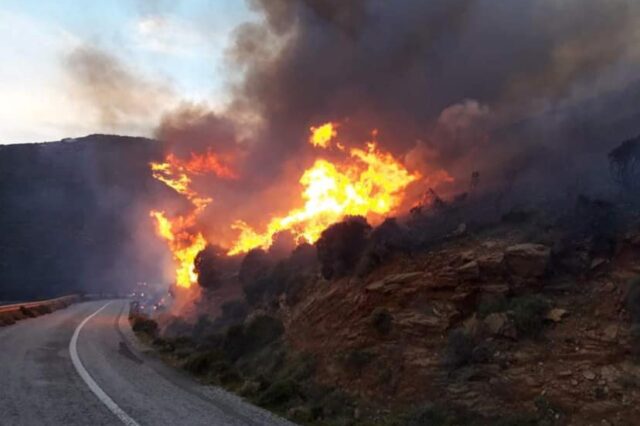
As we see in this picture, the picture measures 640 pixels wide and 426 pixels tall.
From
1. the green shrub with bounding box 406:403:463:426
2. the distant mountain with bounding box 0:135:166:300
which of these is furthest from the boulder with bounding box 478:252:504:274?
the distant mountain with bounding box 0:135:166:300

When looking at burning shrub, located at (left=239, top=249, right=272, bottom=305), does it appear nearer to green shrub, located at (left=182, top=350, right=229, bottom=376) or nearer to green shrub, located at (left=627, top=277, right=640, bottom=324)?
green shrub, located at (left=182, top=350, right=229, bottom=376)

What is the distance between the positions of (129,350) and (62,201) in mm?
85793

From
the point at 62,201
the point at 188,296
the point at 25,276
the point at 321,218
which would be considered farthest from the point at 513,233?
the point at 62,201

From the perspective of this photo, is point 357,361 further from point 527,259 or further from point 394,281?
point 527,259

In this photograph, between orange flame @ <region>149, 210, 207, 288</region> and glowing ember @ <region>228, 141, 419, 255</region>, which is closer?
glowing ember @ <region>228, 141, 419, 255</region>

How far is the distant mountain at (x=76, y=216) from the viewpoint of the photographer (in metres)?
79.2

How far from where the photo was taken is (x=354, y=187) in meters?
28.0

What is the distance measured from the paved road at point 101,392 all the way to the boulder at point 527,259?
907 centimetres

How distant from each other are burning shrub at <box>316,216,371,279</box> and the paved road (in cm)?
803

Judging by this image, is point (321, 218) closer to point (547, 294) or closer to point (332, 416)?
point (547, 294)

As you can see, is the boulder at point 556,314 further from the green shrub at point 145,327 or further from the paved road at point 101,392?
the green shrub at point 145,327

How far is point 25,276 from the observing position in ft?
251

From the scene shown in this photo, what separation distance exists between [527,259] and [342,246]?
8.01 m

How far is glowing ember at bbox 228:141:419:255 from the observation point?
27.6 metres
